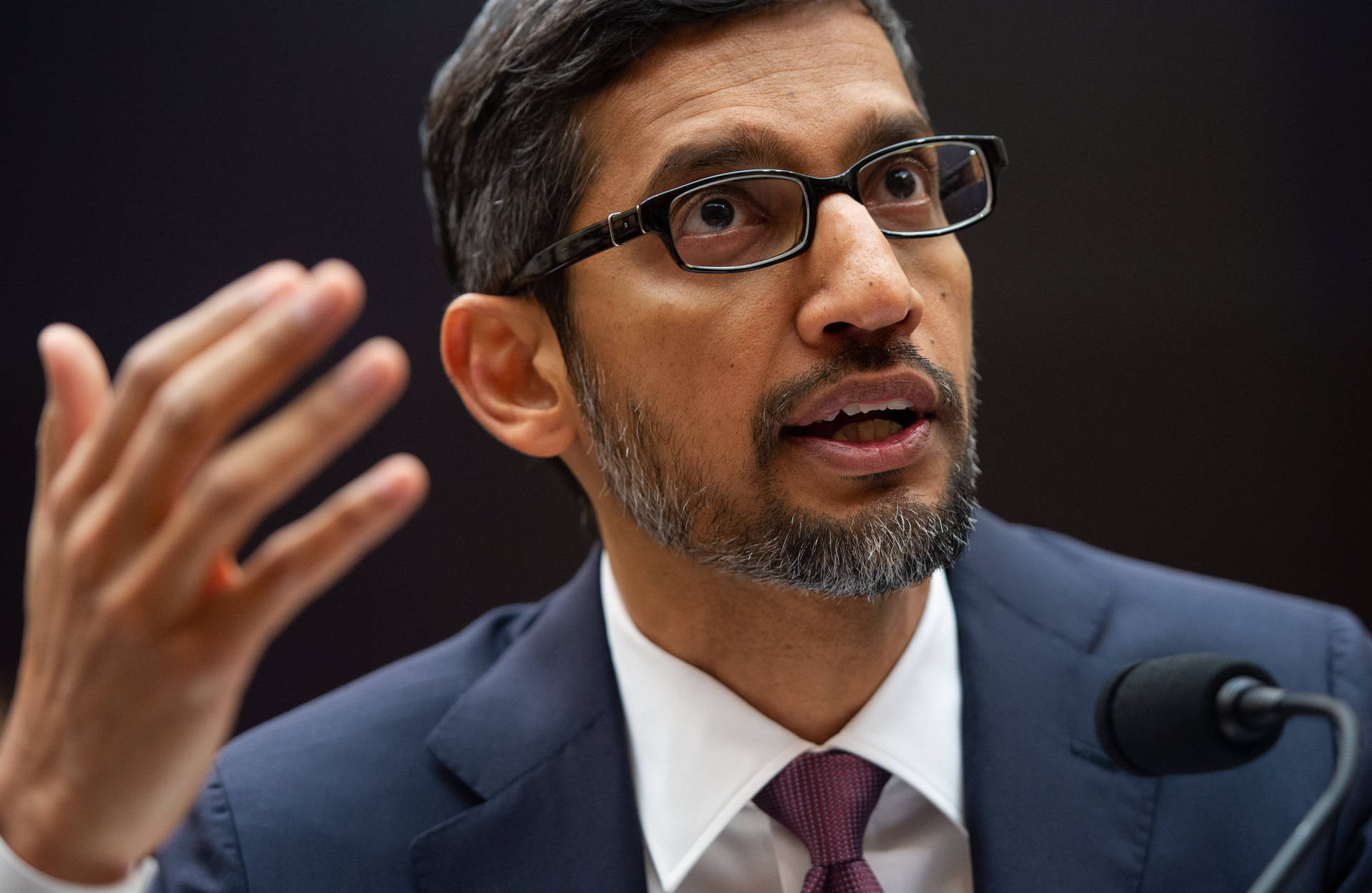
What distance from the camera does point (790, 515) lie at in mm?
1454

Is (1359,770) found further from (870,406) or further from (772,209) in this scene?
(772,209)

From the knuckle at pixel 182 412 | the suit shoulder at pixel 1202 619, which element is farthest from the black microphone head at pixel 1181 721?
the knuckle at pixel 182 412

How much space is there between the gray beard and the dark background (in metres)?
0.73

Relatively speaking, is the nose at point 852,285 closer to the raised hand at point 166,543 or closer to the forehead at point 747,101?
the forehead at point 747,101

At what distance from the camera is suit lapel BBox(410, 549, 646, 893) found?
155 cm

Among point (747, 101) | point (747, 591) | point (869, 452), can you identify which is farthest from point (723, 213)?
point (747, 591)

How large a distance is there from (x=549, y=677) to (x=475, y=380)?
460 mm

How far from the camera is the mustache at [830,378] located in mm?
1413

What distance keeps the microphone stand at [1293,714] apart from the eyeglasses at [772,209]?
71cm

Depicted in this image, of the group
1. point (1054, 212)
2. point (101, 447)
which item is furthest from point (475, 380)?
point (1054, 212)

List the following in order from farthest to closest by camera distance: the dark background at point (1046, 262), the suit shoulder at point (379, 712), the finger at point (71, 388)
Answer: the dark background at point (1046, 262), the suit shoulder at point (379, 712), the finger at point (71, 388)

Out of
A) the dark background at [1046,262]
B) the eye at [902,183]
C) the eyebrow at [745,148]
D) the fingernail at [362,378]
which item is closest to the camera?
the fingernail at [362,378]

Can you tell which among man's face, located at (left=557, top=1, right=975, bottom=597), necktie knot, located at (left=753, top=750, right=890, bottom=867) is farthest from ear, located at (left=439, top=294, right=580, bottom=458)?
necktie knot, located at (left=753, top=750, right=890, bottom=867)

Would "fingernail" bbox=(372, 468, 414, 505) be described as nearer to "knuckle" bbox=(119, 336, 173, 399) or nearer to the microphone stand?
"knuckle" bbox=(119, 336, 173, 399)
